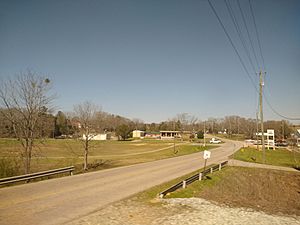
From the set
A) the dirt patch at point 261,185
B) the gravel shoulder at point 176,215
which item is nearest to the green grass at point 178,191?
the dirt patch at point 261,185

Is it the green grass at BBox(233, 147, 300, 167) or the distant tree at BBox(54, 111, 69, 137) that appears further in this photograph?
the distant tree at BBox(54, 111, 69, 137)

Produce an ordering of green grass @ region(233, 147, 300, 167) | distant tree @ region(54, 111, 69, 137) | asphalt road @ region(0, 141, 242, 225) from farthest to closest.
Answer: distant tree @ region(54, 111, 69, 137), green grass @ region(233, 147, 300, 167), asphalt road @ region(0, 141, 242, 225)

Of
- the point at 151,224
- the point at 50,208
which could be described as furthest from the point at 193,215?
the point at 50,208

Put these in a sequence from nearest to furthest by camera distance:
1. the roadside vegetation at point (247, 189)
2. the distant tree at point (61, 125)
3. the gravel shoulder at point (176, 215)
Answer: the gravel shoulder at point (176, 215)
the roadside vegetation at point (247, 189)
the distant tree at point (61, 125)

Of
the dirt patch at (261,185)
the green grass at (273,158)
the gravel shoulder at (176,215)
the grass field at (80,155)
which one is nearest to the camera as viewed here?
the gravel shoulder at (176,215)

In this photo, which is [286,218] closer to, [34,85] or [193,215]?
[193,215]

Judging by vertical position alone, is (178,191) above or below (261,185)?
above

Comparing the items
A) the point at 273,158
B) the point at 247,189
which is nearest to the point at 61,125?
the point at 273,158

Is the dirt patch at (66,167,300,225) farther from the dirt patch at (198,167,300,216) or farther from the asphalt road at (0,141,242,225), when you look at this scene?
the dirt patch at (198,167,300,216)

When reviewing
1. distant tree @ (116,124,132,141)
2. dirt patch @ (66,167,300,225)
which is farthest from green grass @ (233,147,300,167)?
distant tree @ (116,124,132,141)

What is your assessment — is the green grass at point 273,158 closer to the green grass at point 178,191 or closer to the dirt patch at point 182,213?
the green grass at point 178,191

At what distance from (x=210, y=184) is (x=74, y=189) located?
987 centimetres

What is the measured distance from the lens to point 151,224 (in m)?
9.07

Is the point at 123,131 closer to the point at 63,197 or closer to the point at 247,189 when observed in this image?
the point at 247,189
